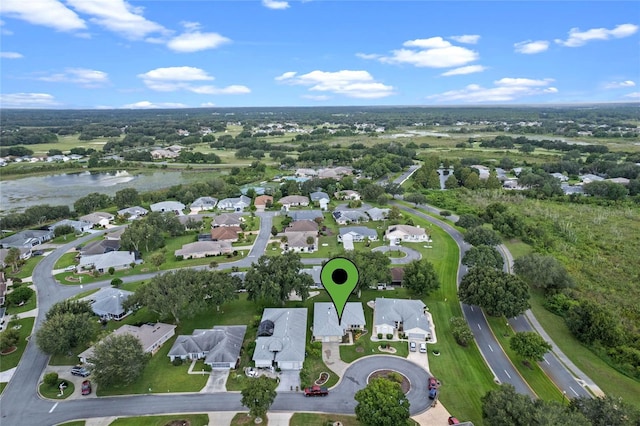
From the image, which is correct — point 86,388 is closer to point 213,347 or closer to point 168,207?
point 213,347

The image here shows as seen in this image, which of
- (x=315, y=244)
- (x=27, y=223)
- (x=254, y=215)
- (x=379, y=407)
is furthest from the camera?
(x=254, y=215)

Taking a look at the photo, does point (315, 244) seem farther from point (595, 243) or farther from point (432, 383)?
point (595, 243)

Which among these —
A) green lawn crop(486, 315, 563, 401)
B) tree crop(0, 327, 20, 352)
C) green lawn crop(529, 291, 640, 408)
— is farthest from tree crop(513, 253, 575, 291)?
tree crop(0, 327, 20, 352)

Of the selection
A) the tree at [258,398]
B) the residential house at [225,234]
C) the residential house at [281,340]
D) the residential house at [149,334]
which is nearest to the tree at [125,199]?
the residential house at [225,234]

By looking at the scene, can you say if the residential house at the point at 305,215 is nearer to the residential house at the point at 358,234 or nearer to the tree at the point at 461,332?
the residential house at the point at 358,234

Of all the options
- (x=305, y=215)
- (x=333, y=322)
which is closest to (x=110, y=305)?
(x=333, y=322)

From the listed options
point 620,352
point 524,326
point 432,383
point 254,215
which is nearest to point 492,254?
point 524,326
